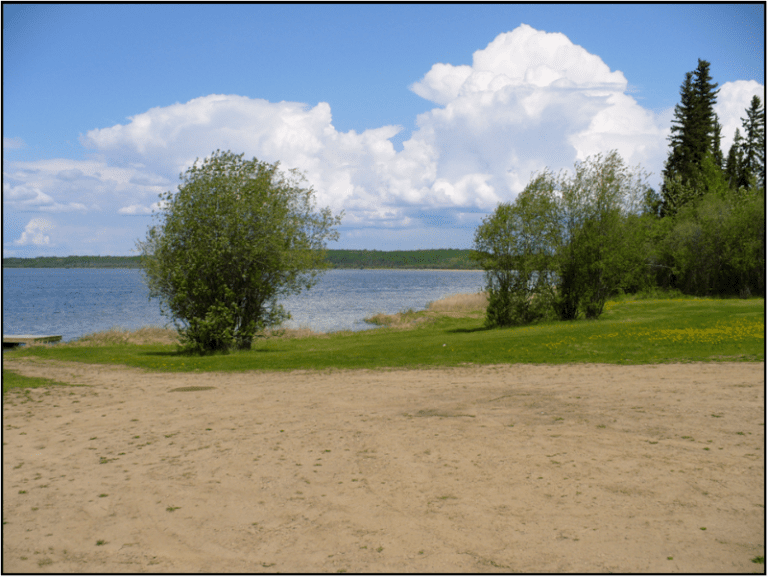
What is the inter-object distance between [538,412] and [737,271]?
4678 centimetres

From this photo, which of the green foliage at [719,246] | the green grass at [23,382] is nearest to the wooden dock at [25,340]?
the green grass at [23,382]

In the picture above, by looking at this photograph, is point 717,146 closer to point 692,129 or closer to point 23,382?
point 692,129

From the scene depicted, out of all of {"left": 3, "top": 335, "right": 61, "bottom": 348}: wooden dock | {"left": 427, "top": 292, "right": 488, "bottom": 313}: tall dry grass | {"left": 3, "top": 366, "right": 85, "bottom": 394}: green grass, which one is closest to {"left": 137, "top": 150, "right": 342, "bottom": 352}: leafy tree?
{"left": 3, "top": 366, "right": 85, "bottom": 394}: green grass

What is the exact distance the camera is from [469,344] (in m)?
25.0

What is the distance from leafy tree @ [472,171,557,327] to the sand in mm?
21296

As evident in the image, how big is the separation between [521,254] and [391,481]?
2876 centimetres

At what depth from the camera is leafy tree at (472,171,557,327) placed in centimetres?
3512

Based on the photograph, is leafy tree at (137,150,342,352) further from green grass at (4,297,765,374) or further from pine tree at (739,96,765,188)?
pine tree at (739,96,765,188)

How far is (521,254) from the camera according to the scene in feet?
116

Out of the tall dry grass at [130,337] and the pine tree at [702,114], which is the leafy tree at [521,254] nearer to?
the tall dry grass at [130,337]

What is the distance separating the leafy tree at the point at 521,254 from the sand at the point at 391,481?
69.9 ft

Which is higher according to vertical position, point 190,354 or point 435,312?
point 435,312

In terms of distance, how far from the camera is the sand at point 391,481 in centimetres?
622

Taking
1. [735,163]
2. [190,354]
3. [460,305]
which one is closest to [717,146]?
[735,163]
